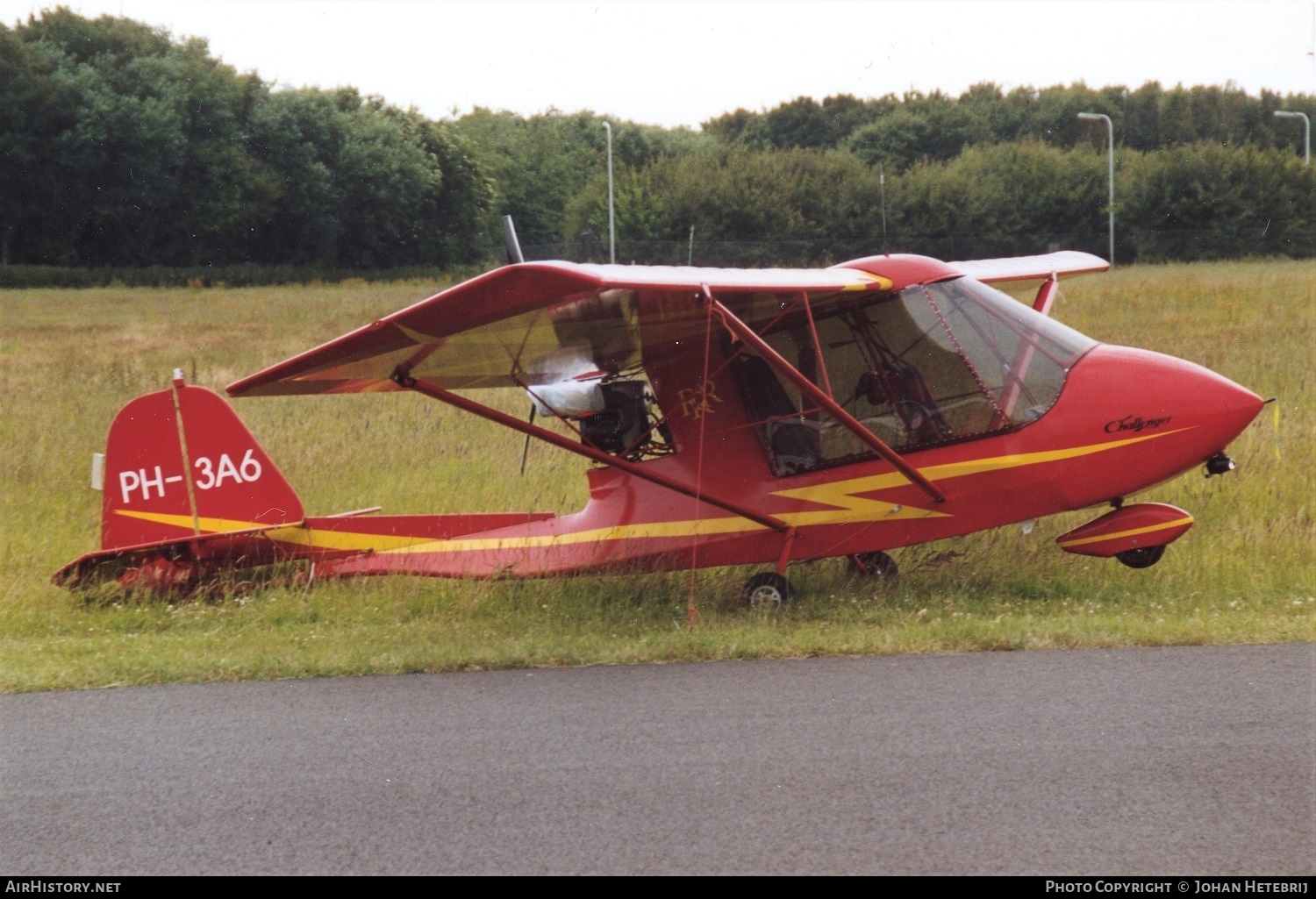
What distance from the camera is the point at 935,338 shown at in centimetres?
750

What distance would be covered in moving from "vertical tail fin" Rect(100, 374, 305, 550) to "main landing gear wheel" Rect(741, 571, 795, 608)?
364 cm

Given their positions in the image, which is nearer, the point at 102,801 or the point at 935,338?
the point at 102,801

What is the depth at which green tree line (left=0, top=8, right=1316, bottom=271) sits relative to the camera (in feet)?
92.3

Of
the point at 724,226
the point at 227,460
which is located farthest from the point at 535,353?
the point at 724,226

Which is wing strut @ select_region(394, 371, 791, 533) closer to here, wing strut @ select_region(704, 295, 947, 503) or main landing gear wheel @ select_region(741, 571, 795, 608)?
main landing gear wheel @ select_region(741, 571, 795, 608)

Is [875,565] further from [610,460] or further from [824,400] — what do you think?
[610,460]

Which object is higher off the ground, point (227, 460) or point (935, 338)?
point (935, 338)

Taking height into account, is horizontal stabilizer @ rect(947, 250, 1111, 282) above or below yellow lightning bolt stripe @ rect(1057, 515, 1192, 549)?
above

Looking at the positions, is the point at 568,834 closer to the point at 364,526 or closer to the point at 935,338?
the point at 935,338

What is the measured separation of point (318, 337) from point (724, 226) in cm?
995

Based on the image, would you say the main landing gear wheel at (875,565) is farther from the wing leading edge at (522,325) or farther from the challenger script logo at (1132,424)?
the wing leading edge at (522,325)

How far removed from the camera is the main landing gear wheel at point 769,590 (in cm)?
788

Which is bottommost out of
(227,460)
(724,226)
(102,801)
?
(102,801)

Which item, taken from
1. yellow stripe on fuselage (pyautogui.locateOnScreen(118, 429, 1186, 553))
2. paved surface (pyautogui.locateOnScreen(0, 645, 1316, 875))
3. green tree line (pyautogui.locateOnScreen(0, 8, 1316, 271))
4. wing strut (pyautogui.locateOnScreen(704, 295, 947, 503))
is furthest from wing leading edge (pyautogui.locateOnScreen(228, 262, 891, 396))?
green tree line (pyautogui.locateOnScreen(0, 8, 1316, 271))
